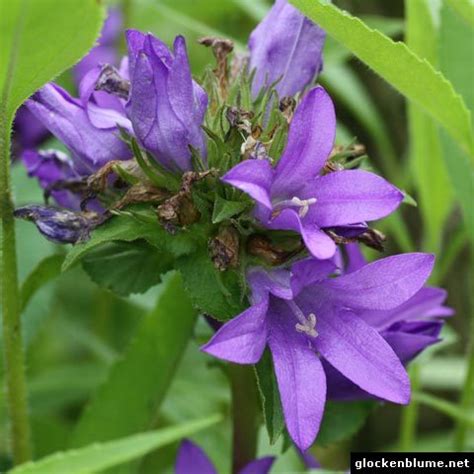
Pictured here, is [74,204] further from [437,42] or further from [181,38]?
[437,42]

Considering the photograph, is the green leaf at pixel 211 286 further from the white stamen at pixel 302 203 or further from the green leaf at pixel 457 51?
the green leaf at pixel 457 51

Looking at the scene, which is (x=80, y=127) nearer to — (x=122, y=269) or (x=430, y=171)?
(x=122, y=269)

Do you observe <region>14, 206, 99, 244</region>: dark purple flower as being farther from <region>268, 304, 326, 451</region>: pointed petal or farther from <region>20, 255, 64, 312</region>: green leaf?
<region>268, 304, 326, 451</region>: pointed petal

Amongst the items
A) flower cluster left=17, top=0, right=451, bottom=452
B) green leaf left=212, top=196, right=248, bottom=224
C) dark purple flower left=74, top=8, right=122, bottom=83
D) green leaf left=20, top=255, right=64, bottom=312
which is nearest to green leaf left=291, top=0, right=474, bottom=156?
flower cluster left=17, top=0, right=451, bottom=452

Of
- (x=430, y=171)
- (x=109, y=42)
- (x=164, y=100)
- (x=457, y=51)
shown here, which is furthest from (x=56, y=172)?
(x=109, y=42)

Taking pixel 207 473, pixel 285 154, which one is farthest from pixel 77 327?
pixel 285 154

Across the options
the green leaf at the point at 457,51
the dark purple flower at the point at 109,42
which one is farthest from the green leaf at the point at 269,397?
the dark purple flower at the point at 109,42
